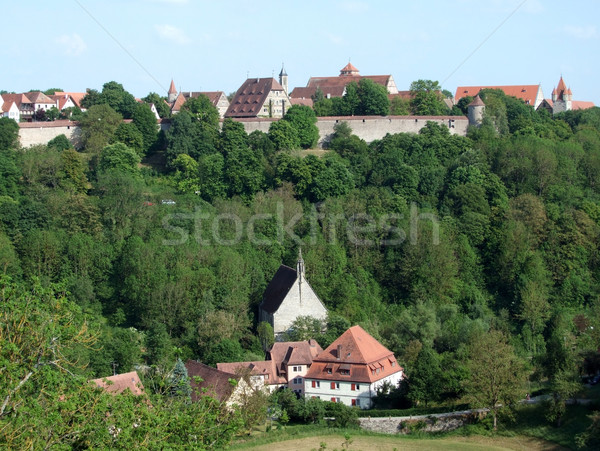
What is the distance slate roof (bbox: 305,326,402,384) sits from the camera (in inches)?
1244

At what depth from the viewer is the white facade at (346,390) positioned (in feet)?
103

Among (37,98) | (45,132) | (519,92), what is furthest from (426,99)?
(37,98)

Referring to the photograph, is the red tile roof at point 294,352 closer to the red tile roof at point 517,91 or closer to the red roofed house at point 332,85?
the red roofed house at point 332,85

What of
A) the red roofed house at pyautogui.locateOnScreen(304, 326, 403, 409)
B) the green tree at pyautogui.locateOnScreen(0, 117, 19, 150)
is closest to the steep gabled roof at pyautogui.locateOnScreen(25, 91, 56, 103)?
the green tree at pyautogui.locateOnScreen(0, 117, 19, 150)

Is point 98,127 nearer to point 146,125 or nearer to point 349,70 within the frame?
point 146,125

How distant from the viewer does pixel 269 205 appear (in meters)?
47.0

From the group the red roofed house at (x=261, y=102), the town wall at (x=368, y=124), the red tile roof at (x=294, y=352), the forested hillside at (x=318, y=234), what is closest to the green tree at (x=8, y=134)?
the forested hillside at (x=318, y=234)

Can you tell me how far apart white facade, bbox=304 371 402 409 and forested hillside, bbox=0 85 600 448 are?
165 centimetres

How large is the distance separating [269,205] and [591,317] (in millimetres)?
18258

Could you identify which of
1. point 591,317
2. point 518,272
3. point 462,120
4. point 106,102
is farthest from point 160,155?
point 591,317

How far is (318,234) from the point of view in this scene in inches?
1780

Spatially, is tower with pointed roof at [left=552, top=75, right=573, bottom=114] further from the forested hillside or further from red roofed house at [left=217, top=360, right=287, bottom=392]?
red roofed house at [left=217, top=360, right=287, bottom=392]

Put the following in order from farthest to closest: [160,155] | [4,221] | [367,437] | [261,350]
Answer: [160,155]
[4,221]
[261,350]
[367,437]

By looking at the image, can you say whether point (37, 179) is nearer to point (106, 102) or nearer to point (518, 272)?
point (106, 102)
